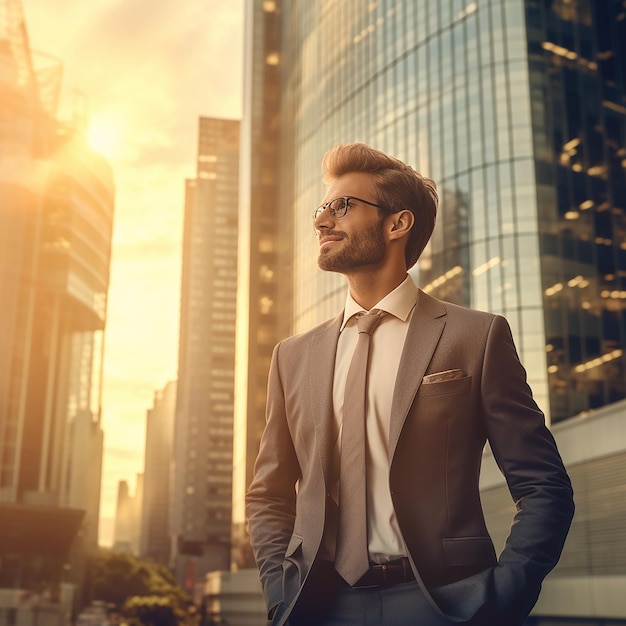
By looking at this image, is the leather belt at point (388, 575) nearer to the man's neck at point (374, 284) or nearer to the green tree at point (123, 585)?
the man's neck at point (374, 284)

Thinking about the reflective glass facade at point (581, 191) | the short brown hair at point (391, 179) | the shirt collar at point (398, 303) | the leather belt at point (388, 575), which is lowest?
the leather belt at point (388, 575)

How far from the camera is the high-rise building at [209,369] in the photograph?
154 m

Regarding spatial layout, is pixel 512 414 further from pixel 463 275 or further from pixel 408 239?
pixel 463 275

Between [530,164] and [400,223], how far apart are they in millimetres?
42666

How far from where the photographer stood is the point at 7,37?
376ft

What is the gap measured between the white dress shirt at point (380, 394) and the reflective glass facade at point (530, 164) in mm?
38422

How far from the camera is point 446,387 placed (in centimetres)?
274

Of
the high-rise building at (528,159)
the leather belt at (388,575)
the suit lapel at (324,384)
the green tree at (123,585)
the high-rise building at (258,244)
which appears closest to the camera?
the leather belt at (388,575)

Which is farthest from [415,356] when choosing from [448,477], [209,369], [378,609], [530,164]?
[209,369]

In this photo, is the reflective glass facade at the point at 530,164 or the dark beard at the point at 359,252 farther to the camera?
the reflective glass facade at the point at 530,164

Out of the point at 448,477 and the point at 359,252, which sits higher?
the point at 359,252

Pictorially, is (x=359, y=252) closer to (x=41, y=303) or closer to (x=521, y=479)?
(x=521, y=479)

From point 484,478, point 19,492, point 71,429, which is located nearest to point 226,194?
point 71,429

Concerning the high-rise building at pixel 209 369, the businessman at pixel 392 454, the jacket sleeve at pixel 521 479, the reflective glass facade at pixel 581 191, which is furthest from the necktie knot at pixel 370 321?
the high-rise building at pixel 209 369
